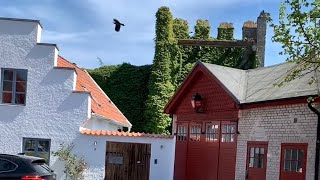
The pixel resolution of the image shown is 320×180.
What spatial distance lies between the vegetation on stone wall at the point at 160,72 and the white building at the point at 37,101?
1124 cm

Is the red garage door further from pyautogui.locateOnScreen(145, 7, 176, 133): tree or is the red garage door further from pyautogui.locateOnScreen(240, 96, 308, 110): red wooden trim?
pyautogui.locateOnScreen(145, 7, 176, 133): tree

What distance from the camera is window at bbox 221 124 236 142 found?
1808cm

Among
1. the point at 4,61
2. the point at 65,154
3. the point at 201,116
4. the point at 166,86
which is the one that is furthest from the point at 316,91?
the point at 166,86

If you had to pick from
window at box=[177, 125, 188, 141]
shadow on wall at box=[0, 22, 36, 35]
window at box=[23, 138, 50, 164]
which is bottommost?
window at box=[23, 138, 50, 164]

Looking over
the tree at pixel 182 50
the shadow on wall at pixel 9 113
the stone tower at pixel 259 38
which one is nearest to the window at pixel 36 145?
the shadow on wall at pixel 9 113

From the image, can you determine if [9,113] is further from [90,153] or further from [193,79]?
[193,79]

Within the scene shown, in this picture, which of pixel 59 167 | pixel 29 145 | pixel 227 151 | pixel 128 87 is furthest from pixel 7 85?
pixel 128 87

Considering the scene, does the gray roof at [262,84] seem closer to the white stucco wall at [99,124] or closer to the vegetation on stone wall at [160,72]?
the white stucco wall at [99,124]

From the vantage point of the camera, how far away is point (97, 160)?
65.9 feet

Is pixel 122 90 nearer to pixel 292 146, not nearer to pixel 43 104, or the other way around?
pixel 43 104

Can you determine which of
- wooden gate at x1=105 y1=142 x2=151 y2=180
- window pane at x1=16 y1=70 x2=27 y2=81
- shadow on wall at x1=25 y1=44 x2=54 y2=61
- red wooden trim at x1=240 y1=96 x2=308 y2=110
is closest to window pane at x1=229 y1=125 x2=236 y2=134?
red wooden trim at x1=240 y1=96 x2=308 y2=110

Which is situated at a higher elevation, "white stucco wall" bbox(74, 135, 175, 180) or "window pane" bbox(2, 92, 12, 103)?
"window pane" bbox(2, 92, 12, 103)

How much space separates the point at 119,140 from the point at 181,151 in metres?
2.81

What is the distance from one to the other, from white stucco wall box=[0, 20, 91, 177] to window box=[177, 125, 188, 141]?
13.3 ft
